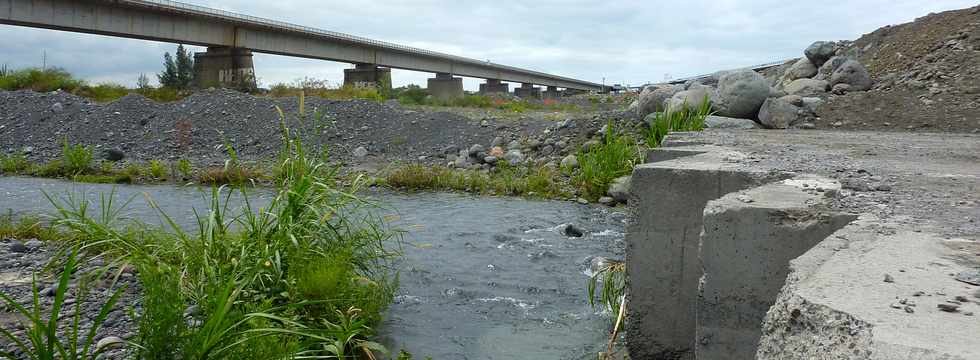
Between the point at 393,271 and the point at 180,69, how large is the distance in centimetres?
2393

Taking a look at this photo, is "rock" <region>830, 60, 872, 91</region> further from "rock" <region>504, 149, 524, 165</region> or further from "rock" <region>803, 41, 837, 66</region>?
"rock" <region>504, 149, 524, 165</region>

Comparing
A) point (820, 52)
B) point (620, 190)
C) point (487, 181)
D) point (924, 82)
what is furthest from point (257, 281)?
point (820, 52)

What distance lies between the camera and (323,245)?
4.24m

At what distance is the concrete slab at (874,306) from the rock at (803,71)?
15501 mm

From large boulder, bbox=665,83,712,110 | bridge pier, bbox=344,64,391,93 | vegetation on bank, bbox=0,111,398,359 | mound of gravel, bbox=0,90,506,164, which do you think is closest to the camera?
vegetation on bank, bbox=0,111,398,359

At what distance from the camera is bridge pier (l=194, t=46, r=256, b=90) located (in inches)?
853

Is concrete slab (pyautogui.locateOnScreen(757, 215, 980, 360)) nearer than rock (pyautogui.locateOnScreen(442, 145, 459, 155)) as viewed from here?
Yes

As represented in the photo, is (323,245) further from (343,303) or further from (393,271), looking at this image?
(393,271)

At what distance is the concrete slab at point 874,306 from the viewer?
1.14m

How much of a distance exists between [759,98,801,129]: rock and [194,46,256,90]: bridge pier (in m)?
16.6

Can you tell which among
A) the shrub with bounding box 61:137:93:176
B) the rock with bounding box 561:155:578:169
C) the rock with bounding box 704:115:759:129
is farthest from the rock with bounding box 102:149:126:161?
the rock with bounding box 704:115:759:129

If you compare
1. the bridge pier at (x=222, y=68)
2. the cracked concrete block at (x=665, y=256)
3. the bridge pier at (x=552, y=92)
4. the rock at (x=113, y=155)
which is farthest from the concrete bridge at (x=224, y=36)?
the bridge pier at (x=552, y=92)

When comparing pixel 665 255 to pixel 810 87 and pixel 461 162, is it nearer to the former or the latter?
pixel 461 162

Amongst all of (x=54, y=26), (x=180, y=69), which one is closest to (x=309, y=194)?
(x=54, y=26)
